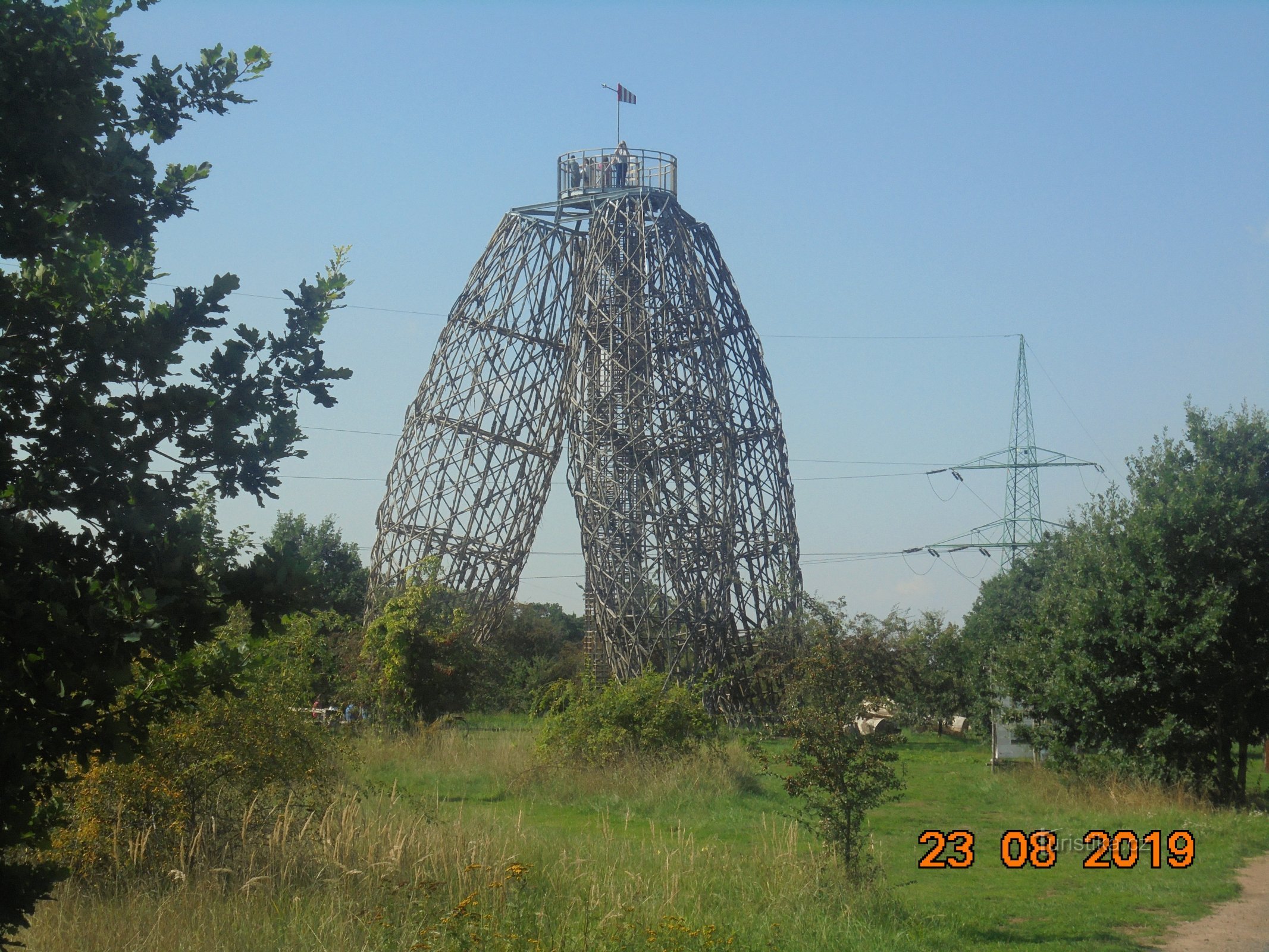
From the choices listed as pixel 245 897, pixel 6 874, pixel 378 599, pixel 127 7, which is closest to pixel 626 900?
pixel 245 897

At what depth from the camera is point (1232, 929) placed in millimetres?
8148

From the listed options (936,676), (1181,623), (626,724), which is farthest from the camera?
(936,676)

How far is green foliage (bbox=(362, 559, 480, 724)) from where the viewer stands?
65.0ft

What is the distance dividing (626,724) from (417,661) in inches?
216

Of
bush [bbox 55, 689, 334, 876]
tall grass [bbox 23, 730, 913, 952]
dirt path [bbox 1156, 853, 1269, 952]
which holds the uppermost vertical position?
bush [bbox 55, 689, 334, 876]

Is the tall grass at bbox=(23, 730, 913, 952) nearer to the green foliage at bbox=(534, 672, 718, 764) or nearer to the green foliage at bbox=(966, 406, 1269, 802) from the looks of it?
the green foliage at bbox=(534, 672, 718, 764)

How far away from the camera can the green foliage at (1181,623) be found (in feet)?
47.4

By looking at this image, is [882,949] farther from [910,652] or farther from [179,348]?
[910,652]

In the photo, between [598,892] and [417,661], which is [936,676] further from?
[598,892]

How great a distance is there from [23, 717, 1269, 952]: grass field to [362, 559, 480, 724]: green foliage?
298 inches

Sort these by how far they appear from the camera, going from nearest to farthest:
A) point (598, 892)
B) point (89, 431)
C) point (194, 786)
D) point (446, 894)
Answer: point (89, 431) → point (446, 894) → point (598, 892) → point (194, 786)

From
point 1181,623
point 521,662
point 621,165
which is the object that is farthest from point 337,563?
point 1181,623

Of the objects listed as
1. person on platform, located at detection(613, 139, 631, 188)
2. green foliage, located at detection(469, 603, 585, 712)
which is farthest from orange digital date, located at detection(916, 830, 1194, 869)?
person on platform, located at detection(613, 139, 631, 188)

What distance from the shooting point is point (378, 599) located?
2675 centimetres
